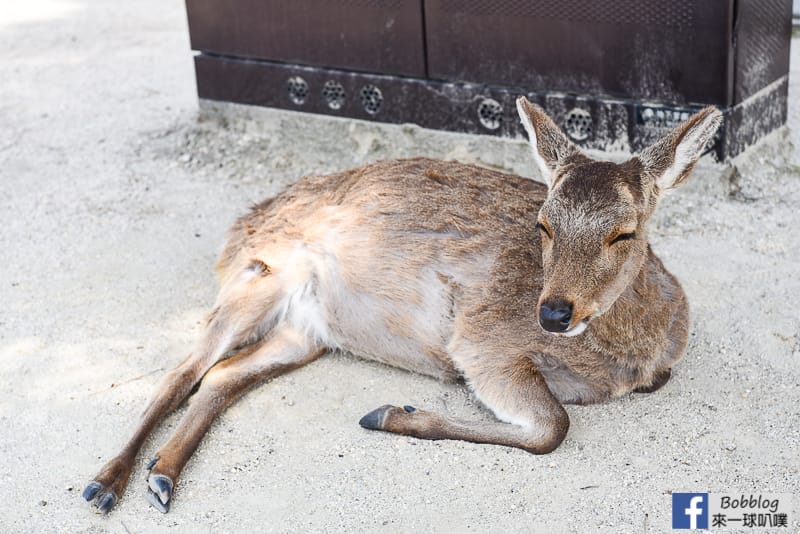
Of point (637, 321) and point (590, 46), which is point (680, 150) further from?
point (590, 46)

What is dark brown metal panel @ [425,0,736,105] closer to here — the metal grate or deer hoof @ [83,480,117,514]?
the metal grate

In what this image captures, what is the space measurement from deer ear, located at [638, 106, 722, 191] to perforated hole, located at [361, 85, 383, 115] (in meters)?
2.90

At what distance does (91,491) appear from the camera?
377cm

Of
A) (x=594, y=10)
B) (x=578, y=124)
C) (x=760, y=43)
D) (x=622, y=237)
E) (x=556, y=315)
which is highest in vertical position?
(x=594, y=10)

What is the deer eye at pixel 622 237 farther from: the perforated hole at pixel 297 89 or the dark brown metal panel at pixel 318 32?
the perforated hole at pixel 297 89

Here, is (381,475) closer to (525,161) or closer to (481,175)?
(481,175)

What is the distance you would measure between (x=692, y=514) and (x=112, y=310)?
2.90 m

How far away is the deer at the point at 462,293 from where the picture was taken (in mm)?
3801

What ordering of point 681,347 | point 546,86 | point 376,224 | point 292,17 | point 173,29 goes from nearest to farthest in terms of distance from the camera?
point 681,347, point 376,224, point 546,86, point 292,17, point 173,29

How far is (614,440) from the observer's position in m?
4.03

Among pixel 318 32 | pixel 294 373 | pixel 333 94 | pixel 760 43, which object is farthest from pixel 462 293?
pixel 318 32

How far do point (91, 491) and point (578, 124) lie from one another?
346 centimetres

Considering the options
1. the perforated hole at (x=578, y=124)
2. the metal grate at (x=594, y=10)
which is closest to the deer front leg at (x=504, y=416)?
the perforated hole at (x=578, y=124)

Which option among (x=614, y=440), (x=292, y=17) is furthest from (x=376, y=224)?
(x=292, y=17)
